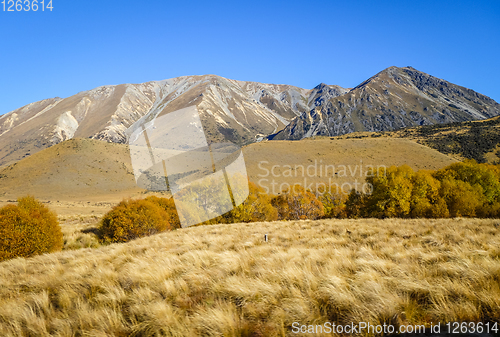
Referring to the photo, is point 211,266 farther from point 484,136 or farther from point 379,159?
point 484,136

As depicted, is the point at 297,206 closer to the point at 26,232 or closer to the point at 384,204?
the point at 384,204

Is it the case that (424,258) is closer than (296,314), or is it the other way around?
(296,314)

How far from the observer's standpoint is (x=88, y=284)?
17.4 feet

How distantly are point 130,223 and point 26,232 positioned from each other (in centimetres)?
988

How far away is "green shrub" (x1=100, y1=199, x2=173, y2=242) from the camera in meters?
22.9

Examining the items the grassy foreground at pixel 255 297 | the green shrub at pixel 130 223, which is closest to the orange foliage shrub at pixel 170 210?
the green shrub at pixel 130 223

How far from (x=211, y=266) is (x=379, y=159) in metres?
95.7

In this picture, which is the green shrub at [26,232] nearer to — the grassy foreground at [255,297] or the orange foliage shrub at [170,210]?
the grassy foreground at [255,297]

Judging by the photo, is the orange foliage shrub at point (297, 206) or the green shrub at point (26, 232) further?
the orange foliage shrub at point (297, 206)

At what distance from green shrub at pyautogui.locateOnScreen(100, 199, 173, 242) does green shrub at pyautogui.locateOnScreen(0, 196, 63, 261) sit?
7.70 metres

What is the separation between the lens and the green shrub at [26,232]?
12.7m

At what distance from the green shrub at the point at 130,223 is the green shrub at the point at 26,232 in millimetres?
7698

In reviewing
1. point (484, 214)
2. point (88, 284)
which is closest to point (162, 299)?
point (88, 284)

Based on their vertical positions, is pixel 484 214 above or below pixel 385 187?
below
